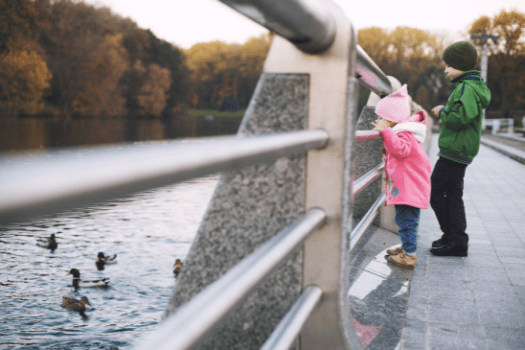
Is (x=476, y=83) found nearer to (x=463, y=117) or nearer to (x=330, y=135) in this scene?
(x=463, y=117)

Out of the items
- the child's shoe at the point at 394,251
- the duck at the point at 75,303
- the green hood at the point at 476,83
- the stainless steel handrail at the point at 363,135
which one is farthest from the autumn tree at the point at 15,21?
the stainless steel handrail at the point at 363,135

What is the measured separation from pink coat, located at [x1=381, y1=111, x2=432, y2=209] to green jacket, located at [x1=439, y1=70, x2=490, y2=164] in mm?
383

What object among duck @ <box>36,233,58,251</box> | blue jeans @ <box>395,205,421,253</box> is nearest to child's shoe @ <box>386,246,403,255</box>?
blue jeans @ <box>395,205,421,253</box>

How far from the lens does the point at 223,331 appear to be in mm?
1511

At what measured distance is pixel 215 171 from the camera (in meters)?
0.80

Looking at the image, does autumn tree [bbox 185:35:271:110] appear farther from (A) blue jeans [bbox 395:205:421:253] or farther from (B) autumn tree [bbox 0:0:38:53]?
(A) blue jeans [bbox 395:205:421:253]

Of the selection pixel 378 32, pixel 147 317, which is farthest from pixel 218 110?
pixel 147 317

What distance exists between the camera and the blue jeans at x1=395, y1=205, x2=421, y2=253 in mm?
3920

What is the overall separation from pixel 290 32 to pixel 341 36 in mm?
286

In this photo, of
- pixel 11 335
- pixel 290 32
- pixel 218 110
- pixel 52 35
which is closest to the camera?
pixel 290 32

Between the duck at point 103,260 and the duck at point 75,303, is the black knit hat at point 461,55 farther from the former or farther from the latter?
the duck at point 103,260

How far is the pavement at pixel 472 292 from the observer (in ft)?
8.80

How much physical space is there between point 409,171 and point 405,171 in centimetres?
3

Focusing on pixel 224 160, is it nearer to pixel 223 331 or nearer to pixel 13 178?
pixel 13 178
